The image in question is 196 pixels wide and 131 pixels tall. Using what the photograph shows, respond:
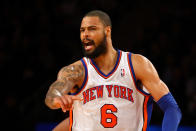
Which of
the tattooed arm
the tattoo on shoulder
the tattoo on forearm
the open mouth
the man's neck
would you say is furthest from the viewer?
the man's neck

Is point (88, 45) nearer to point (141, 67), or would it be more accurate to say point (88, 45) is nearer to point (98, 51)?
point (98, 51)

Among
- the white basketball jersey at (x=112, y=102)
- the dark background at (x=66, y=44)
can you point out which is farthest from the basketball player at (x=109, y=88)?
the dark background at (x=66, y=44)

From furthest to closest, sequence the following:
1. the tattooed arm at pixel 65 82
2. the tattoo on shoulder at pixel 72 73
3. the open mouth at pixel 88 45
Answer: the open mouth at pixel 88 45 → the tattoo on shoulder at pixel 72 73 → the tattooed arm at pixel 65 82

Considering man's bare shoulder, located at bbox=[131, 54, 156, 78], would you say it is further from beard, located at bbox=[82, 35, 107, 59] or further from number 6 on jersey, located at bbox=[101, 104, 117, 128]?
number 6 on jersey, located at bbox=[101, 104, 117, 128]

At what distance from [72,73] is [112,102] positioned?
1.65ft

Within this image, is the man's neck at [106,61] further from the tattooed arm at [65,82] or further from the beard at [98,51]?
the tattooed arm at [65,82]


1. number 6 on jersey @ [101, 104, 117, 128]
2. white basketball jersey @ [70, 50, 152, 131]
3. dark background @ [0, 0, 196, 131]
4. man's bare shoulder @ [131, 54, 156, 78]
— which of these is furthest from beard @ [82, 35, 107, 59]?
dark background @ [0, 0, 196, 131]

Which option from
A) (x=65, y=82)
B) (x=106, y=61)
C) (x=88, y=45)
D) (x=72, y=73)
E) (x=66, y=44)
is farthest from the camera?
(x=66, y=44)

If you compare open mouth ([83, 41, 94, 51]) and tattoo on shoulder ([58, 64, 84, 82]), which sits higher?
open mouth ([83, 41, 94, 51])

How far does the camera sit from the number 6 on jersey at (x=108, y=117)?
136 inches

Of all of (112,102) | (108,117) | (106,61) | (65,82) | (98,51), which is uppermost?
(98,51)

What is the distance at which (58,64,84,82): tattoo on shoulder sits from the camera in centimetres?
343

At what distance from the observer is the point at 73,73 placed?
3479 mm

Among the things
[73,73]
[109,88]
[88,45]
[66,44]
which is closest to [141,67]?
[109,88]
